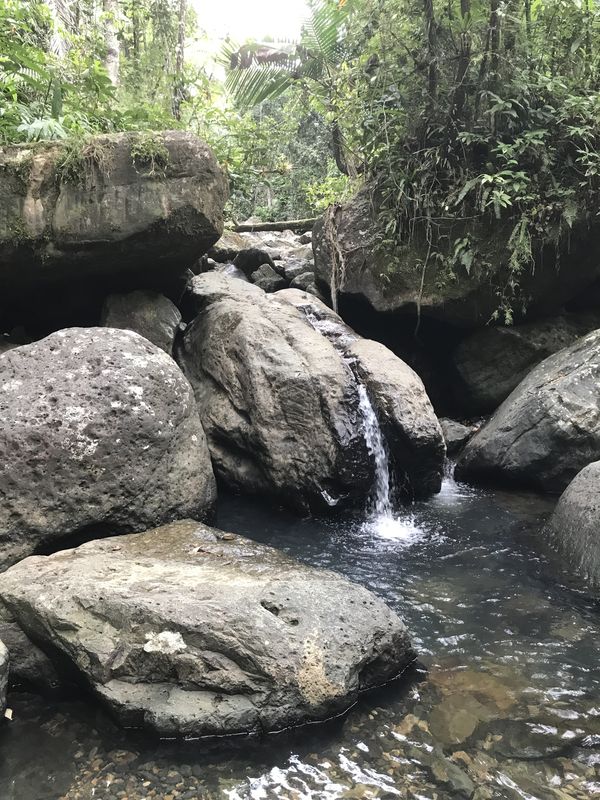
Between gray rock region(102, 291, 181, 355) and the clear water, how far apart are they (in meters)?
4.33

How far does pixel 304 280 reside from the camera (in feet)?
34.4

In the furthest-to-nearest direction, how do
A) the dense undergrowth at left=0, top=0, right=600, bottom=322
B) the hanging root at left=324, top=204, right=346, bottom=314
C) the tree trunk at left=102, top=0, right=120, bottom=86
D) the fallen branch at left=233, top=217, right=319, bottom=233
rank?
the fallen branch at left=233, top=217, right=319, bottom=233
the tree trunk at left=102, top=0, right=120, bottom=86
the hanging root at left=324, top=204, right=346, bottom=314
the dense undergrowth at left=0, top=0, right=600, bottom=322

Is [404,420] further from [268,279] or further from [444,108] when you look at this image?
[268,279]

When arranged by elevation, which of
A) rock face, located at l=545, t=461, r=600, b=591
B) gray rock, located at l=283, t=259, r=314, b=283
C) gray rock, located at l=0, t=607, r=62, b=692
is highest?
gray rock, located at l=283, t=259, r=314, b=283

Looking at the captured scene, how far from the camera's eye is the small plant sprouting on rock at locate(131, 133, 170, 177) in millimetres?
6250

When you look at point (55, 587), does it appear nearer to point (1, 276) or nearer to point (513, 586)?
point (513, 586)

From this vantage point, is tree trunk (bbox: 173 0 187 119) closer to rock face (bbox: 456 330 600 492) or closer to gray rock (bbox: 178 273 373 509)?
gray rock (bbox: 178 273 373 509)

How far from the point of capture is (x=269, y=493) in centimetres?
675

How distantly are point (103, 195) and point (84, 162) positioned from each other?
39cm

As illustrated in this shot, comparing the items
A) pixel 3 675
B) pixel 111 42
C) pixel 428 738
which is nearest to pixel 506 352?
pixel 428 738

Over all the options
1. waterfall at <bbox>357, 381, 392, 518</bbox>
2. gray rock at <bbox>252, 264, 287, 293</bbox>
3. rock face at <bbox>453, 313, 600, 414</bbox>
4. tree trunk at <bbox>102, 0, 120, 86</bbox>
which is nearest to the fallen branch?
gray rock at <bbox>252, 264, 287, 293</bbox>

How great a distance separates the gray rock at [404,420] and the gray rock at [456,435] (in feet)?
4.27

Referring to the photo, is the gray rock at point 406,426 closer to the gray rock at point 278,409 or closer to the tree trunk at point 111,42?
the gray rock at point 278,409

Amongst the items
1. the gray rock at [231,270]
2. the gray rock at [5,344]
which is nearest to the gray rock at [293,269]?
the gray rock at [231,270]
